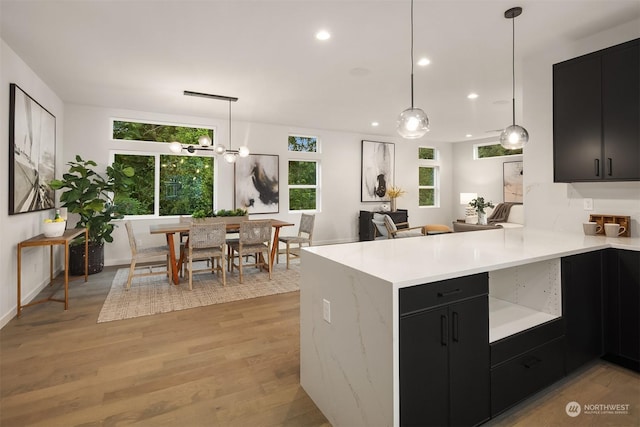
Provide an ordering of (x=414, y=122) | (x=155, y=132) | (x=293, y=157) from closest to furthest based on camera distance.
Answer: (x=414, y=122) < (x=155, y=132) < (x=293, y=157)

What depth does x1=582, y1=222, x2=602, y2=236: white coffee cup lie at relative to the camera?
286cm

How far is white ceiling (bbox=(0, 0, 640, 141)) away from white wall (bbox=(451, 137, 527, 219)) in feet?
12.4

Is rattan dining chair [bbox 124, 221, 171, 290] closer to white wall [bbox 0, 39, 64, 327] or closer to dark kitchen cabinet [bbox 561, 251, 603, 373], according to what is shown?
white wall [bbox 0, 39, 64, 327]

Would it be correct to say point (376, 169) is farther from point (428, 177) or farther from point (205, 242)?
point (205, 242)

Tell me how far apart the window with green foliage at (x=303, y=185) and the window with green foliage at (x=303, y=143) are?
284 millimetres

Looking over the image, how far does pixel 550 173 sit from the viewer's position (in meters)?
3.37

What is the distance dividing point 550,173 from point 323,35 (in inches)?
105

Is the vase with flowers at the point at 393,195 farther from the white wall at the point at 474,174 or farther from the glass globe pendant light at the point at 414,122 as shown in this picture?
the glass globe pendant light at the point at 414,122

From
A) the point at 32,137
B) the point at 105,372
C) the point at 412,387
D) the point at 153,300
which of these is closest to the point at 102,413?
the point at 105,372

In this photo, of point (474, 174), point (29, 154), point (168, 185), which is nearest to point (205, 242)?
point (29, 154)

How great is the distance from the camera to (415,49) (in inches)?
135

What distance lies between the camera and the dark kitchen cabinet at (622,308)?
2.28 m

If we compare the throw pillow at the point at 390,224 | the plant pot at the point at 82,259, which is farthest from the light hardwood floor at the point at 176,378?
the throw pillow at the point at 390,224

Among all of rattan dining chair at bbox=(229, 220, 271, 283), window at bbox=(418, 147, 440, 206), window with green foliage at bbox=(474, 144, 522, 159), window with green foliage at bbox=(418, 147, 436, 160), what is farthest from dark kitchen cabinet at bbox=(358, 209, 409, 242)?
rattan dining chair at bbox=(229, 220, 271, 283)
